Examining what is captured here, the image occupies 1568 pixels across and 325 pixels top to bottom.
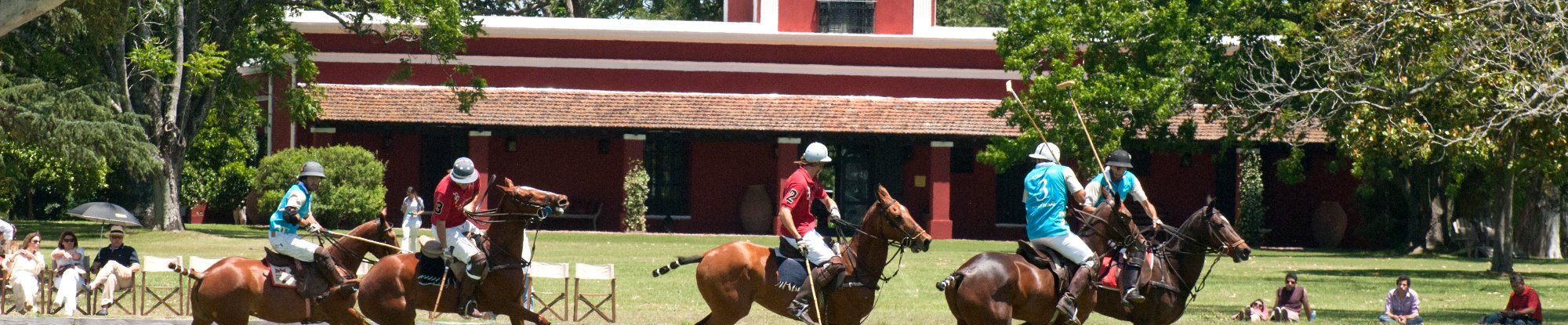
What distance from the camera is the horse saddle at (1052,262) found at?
Answer: 1192cm

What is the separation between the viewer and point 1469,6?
19.9 meters

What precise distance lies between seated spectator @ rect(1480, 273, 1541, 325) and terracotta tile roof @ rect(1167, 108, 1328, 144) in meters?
17.5

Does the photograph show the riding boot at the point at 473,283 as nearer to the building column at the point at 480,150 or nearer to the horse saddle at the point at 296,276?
the horse saddle at the point at 296,276

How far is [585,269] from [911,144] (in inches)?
826

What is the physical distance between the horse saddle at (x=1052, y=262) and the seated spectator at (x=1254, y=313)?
5042mm

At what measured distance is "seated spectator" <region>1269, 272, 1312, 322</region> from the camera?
1648 centimetres

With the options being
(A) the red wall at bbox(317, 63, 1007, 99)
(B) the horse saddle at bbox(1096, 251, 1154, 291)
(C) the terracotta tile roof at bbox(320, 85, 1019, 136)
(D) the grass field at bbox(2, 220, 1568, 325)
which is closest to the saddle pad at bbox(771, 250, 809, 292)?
(B) the horse saddle at bbox(1096, 251, 1154, 291)

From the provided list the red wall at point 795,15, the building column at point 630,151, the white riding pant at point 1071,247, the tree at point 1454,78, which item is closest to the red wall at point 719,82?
the red wall at point 795,15

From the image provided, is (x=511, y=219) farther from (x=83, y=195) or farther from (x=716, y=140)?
(x=83, y=195)

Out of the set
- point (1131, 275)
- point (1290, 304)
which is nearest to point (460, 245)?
point (1131, 275)

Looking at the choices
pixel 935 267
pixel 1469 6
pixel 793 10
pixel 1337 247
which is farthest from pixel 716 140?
pixel 1469 6

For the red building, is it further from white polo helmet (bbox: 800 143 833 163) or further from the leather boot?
white polo helmet (bbox: 800 143 833 163)

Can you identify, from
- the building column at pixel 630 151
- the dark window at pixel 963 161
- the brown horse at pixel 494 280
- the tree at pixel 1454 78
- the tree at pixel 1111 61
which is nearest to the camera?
the brown horse at pixel 494 280

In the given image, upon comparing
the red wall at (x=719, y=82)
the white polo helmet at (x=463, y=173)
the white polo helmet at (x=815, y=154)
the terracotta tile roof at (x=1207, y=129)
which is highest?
the red wall at (x=719, y=82)
